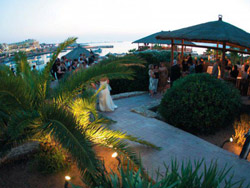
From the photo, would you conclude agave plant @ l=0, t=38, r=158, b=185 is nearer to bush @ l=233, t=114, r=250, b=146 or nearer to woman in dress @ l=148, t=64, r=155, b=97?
bush @ l=233, t=114, r=250, b=146

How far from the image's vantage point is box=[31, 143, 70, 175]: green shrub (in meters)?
4.45

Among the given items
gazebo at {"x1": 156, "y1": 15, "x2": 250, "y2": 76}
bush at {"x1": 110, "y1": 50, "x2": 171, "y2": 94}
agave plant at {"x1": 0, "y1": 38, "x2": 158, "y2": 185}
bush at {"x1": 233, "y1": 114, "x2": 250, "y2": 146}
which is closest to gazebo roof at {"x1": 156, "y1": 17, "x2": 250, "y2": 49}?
gazebo at {"x1": 156, "y1": 15, "x2": 250, "y2": 76}

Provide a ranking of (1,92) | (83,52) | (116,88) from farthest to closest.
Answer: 1. (83,52)
2. (116,88)
3. (1,92)

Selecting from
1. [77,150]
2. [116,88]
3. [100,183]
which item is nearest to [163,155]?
[100,183]

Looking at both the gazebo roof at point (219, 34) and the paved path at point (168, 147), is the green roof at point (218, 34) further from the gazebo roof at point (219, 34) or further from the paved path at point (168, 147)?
the paved path at point (168, 147)

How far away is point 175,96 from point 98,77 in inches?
113

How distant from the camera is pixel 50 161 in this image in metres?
4.47

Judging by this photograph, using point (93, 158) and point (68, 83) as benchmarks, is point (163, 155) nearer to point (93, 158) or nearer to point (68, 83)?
point (93, 158)

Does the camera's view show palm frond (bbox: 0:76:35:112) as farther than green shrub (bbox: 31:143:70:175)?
No

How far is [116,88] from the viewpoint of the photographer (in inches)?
420

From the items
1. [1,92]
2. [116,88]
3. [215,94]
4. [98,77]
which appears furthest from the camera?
[116,88]

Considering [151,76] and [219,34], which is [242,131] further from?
[151,76]

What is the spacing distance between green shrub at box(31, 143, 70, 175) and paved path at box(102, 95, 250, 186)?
5.62 feet

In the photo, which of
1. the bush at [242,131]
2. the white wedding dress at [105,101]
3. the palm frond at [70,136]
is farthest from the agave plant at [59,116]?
the bush at [242,131]
